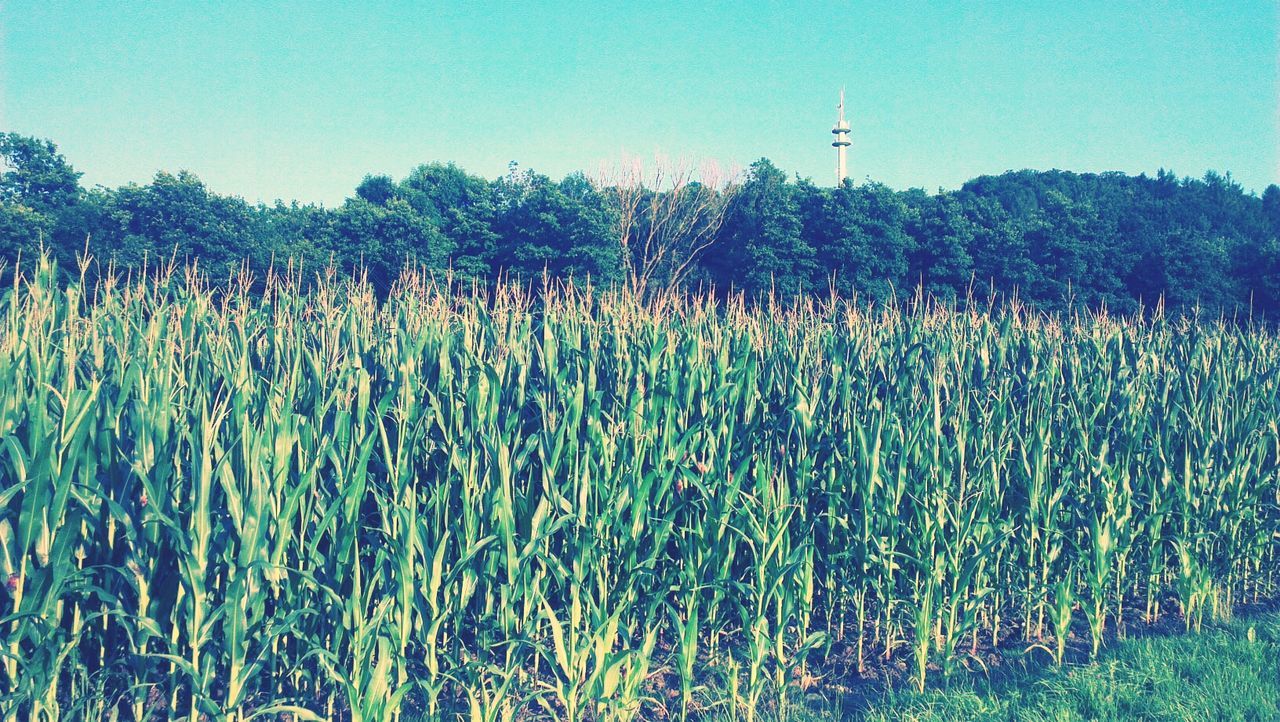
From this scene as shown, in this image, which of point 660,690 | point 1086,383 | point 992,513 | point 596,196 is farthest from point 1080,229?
point 660,690

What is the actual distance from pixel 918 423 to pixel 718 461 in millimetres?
1087

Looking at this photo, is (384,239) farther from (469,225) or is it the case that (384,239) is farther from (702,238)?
(702,238)

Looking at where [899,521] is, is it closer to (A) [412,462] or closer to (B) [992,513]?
(B) [992,513]

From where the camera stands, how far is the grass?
10.4 feet

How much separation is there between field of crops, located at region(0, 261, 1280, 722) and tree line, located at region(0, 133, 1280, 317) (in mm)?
17052

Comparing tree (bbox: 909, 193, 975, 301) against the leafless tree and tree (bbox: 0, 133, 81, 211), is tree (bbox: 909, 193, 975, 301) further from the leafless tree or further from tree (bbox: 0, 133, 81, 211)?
tree (bbox: 0, 133, 81, 211)

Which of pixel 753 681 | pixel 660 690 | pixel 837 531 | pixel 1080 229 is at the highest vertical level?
pixel 1080 229

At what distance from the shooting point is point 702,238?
32594 mm

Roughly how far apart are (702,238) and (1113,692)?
30075mm

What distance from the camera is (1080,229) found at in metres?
26.2

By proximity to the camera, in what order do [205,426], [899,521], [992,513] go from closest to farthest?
[205,426] → [899,521] → [992,513]

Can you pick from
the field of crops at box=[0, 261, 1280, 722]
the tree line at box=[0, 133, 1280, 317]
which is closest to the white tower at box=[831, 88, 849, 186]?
the tree line at box=[0, 133, 1280, 317]

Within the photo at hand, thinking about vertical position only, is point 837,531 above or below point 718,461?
below

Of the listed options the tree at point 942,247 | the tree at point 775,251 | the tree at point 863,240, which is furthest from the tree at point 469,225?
the tree at point 942,247
